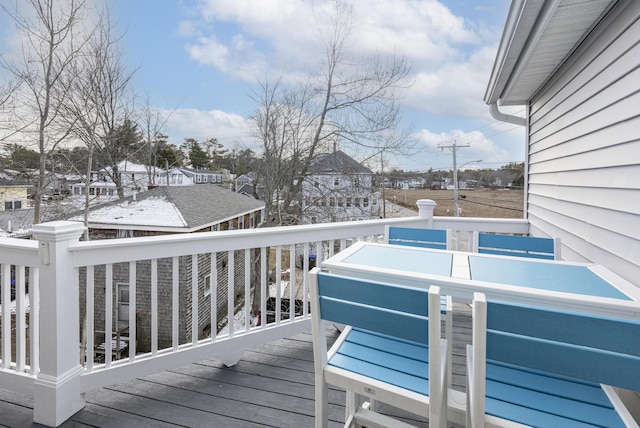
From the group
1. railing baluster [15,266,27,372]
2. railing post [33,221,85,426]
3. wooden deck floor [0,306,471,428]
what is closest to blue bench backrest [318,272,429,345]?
wooden deck floor [0,306,471,428]

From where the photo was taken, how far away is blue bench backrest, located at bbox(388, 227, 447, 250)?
294cm

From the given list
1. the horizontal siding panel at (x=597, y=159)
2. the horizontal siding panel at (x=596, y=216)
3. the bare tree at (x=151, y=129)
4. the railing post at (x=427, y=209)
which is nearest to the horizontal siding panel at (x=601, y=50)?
the horizontal siding panel at (x=597, y=159)

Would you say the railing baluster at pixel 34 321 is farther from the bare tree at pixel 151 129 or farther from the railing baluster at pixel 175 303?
the bare tree at pixel 151 129

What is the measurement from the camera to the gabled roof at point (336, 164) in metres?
11.6

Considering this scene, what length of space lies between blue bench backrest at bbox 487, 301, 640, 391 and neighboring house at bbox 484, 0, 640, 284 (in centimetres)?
115

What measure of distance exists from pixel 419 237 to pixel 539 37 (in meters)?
1.60

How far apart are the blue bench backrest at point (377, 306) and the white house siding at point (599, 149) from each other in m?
1.38

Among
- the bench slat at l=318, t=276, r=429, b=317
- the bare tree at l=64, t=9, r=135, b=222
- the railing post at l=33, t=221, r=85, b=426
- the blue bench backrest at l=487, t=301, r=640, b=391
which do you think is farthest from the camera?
the bare tree at l=64, t=9, r=135, b=222

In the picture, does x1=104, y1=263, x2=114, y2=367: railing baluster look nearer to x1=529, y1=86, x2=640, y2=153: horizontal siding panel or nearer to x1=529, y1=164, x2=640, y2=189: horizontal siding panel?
x1=529, y1=164, x2=640, y2=189: horizontal siding panel

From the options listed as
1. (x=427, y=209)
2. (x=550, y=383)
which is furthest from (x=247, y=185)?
(x=550, y=383)

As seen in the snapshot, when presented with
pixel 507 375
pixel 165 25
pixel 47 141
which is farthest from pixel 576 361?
pixel 165 25

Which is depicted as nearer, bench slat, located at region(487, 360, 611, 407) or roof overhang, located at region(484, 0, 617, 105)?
bench slat, located at region(487, 360, 611, 407)

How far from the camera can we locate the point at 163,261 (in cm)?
967

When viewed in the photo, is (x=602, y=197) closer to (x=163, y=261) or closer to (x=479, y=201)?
(x=479, y=201)
